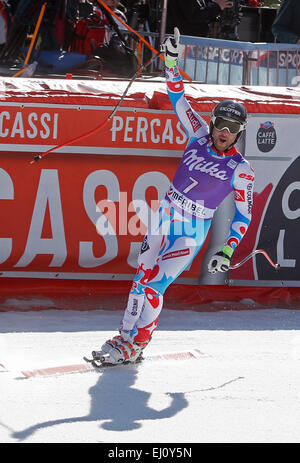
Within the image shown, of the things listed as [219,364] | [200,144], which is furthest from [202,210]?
[219,364]

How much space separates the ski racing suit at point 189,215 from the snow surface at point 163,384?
0.54 m

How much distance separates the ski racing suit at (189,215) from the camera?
19.9 feet

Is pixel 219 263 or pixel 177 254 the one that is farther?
pixel 177 254

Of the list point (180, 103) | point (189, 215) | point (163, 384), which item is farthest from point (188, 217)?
point (163, 384)

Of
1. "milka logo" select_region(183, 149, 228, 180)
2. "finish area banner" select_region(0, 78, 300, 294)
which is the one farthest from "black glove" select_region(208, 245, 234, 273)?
"finish area banner" select_region(0, 78, 300, 294)

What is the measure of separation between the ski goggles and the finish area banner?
1.37 metres

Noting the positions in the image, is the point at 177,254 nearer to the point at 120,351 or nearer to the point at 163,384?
the point at 120,351

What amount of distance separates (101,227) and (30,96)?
1.27 m

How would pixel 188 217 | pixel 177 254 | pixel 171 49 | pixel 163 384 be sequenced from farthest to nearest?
pixel 171 49, pixel 188 217, pixel 177 254, pixel 163 384

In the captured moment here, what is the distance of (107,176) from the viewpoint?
24.6 ft

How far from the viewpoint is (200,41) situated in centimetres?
997

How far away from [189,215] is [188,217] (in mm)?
17
